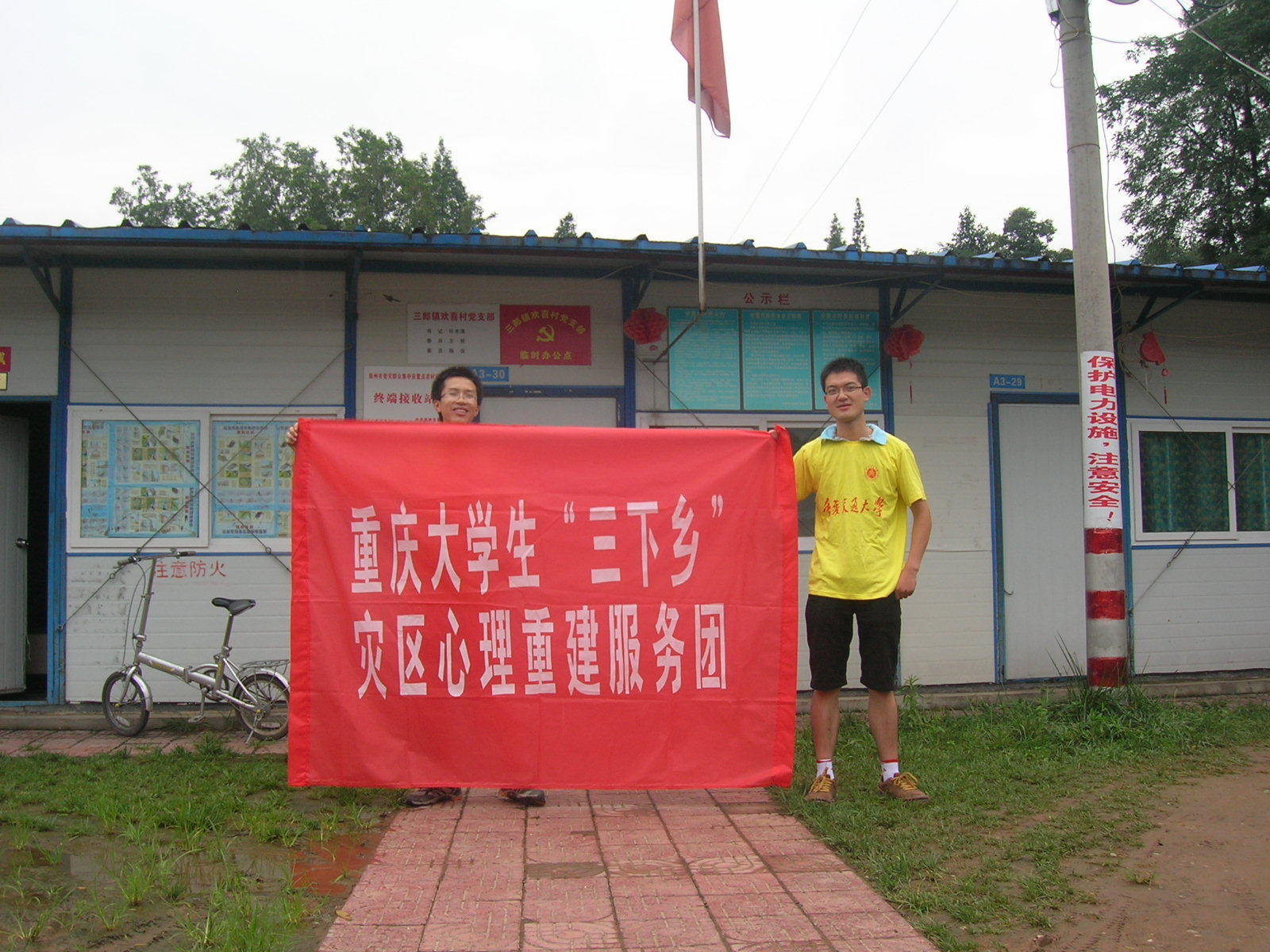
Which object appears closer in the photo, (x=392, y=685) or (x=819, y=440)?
(x=392, y=685)

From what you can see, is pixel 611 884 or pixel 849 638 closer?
pixel 611 884

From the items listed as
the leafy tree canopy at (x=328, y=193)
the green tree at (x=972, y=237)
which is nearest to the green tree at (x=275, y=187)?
the leafy tree canopy at (x=328, y=193)

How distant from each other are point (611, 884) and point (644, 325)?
3887mm

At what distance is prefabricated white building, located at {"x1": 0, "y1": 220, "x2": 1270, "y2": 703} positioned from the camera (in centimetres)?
627

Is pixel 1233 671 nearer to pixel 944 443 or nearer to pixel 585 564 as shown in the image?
pixel 944 443

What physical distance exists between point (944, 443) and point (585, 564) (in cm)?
375

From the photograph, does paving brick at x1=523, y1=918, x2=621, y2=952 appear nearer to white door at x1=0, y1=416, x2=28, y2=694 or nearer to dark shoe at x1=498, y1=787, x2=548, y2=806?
dark shoe at x1=498, y1=787, x2=548, y2=806

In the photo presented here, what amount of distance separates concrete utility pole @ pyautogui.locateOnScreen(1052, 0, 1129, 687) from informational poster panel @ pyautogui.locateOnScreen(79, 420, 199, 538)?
5.65 m

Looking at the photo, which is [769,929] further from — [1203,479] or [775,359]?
[1203,479]

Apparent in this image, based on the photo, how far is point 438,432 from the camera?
14.0 ft

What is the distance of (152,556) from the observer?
230 inches

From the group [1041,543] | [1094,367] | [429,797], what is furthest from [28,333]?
[1041,543]

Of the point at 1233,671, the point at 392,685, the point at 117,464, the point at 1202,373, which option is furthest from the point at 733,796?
the point at 1202,373

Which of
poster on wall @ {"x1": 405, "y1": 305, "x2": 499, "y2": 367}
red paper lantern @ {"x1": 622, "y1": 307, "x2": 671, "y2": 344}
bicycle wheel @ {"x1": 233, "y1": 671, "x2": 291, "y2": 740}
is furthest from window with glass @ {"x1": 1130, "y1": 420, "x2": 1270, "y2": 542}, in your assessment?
bicycle wheel @ {"x1": 233, "y1": 671, "x2": 291, "y2": 740}
